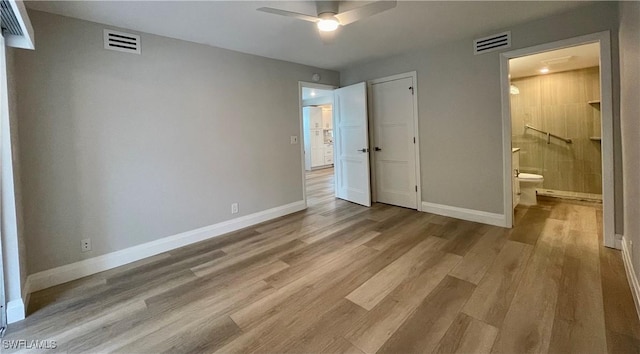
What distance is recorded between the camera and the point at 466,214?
3725 millimetres

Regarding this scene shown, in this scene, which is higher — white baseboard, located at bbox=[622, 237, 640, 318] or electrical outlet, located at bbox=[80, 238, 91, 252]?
electrical outlet, located at bbox=[80, 238, 91, 252]

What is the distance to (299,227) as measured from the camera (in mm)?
3688

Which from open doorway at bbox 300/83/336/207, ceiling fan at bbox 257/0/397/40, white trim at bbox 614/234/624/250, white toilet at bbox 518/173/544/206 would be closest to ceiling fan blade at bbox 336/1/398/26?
ceiling fan at bbox 257/0/397/40

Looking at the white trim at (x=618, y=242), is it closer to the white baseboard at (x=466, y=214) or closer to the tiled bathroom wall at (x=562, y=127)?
the white baseboard at (x=466, y=214)

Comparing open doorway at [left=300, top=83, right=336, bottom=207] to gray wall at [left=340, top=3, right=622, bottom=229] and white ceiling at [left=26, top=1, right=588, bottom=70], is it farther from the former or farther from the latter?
white ceiling at [left=26, top=1, right=588, bottom=70]

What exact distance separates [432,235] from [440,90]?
200 centimetres

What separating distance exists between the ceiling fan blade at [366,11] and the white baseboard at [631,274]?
8.30 feet

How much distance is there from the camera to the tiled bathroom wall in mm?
4551

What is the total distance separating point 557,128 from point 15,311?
7.19 m

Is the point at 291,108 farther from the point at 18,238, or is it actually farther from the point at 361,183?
the point at 18,238

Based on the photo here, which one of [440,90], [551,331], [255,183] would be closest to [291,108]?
[255,183]

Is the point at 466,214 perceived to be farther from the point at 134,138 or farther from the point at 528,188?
the point at 134,138

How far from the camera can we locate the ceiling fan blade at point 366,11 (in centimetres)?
205

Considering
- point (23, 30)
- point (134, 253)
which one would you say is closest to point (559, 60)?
point (23, 30)
